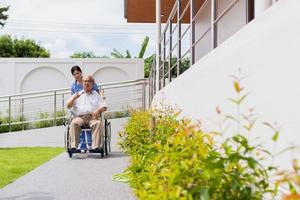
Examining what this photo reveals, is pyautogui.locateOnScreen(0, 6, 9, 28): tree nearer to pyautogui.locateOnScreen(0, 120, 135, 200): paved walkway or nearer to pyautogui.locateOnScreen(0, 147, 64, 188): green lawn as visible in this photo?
pyautogui.locateOnScreen(0, 147, 64, 188): green lawn

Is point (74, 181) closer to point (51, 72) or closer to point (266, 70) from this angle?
point (266, 70)

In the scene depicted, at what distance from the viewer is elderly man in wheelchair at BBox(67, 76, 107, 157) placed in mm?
8016

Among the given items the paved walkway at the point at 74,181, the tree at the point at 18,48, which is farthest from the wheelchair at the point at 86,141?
the tree at the point at 18,48

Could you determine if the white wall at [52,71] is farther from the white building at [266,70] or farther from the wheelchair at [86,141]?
the white building at [266,70]

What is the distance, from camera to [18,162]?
8.03 m

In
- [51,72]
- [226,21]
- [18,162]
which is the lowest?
[18,162]

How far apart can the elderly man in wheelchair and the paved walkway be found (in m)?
0.23

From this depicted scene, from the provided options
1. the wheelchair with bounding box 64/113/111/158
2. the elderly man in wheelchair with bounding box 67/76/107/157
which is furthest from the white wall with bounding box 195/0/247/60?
the wheelchair with bounding box 64/113/111/158

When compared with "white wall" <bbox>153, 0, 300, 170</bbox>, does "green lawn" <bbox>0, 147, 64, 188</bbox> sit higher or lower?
lower

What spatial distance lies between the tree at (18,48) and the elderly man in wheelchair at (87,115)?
29.5 metres

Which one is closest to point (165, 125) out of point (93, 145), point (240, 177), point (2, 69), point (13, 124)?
point (240, 177)

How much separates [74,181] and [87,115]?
2.55 metres

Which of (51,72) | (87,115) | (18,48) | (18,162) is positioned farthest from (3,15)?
(18,162)

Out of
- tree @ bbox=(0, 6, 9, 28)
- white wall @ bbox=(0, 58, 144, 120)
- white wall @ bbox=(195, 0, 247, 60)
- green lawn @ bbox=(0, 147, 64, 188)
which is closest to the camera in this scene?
green lawn @ bbox=(0, 147, 64, 188)
